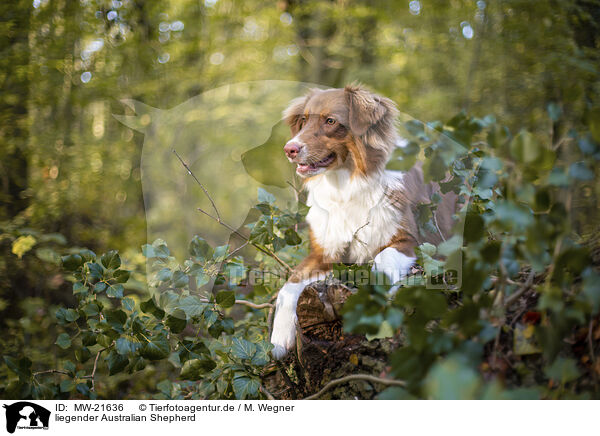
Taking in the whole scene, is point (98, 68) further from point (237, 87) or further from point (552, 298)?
point (552, 298)

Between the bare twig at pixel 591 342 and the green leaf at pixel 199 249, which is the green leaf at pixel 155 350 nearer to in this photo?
the green leaf at pixel 199 249

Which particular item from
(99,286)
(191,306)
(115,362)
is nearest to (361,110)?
(191,306)

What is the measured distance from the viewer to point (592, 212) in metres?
2.96

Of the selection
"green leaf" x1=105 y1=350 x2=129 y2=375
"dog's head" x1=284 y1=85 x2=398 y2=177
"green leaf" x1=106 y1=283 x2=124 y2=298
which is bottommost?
"green leaf" x1=105 y1=350 x2=129 y2=375

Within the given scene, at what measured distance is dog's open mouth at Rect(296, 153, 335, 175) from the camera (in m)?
1.97

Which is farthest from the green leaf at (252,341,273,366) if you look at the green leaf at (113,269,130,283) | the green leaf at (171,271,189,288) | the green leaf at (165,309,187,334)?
the green leaf at (113,269,130,283)

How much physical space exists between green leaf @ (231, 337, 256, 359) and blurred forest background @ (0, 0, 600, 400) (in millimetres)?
1095

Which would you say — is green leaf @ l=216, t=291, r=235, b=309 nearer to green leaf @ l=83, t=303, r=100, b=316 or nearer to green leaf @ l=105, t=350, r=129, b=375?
green leaf @ l=105, t=350, r=129, b=375

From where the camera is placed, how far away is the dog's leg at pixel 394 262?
1909 millimetres

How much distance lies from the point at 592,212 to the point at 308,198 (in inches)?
79.7
